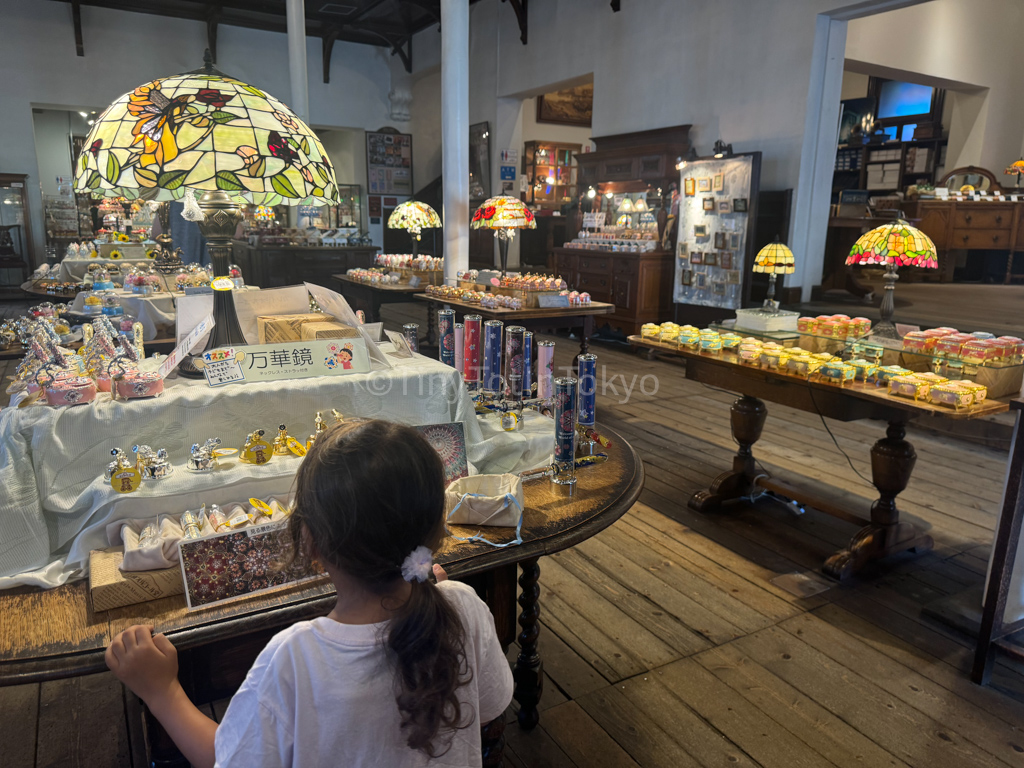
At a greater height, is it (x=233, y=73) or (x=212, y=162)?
(x=233, y=73)

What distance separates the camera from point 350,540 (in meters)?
0.90

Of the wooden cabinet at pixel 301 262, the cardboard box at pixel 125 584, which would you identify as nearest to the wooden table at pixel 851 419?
the cardboard box at pixel 125 584

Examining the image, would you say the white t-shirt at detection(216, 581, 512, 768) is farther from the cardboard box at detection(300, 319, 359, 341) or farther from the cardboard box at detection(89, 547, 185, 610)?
the cardboard box at detection(300, 319, 359, 341)

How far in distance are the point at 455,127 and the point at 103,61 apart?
7.85 meters

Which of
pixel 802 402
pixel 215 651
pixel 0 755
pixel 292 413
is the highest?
pixel 292 413

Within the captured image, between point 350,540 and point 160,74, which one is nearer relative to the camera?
point 350,540

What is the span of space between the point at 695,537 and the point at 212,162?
274 centimetres

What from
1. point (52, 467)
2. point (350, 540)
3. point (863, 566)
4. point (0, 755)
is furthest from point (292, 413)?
point (863, 566)

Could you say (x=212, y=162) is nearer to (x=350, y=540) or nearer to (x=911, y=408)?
(x=350, y=540)

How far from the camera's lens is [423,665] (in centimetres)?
89

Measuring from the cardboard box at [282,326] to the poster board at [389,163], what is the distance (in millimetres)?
11969

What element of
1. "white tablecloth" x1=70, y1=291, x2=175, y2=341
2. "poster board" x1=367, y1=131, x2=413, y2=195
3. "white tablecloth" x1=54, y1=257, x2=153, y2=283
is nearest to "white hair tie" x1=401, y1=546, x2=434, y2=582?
"white tablecloth" x1=70, y1=291, x2=175, y2=341

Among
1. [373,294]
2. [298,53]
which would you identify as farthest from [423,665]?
[298,53]

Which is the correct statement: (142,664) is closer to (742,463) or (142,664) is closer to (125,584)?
(125,584)
